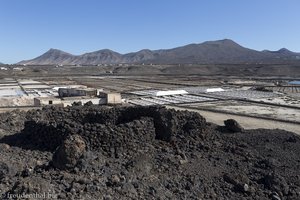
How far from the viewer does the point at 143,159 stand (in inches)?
456

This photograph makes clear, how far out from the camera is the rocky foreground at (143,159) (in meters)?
9.57

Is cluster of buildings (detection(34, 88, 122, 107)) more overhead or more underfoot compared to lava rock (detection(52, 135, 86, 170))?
more underfoot

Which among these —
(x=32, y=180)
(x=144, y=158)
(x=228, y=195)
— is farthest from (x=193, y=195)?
(x=32, y=180)

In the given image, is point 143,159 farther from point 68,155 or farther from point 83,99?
point 83,99

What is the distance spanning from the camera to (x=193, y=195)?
33.0 feet

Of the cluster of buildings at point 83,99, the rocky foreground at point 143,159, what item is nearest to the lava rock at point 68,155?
the rocky foreground at point 143,159

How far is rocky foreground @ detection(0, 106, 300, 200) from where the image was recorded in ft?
31.4

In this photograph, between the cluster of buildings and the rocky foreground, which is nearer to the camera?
the rocky foreground

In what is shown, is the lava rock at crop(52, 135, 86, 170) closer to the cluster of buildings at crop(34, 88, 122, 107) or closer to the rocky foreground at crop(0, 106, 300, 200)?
the rocky foreground at crop(0, 106, 300, 200)

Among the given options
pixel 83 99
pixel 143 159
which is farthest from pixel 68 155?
pixel 83 99

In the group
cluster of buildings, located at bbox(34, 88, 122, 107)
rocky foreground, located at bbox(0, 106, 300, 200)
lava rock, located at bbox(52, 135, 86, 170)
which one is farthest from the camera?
cluster of buildings, located at bbox(34, 88, 122, 107)

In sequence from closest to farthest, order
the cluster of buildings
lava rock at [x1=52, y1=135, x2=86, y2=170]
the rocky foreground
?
the rocky foreground → lava rock at [x1=52, y1=135, x2=86, y2=170] → the cluster of buildings

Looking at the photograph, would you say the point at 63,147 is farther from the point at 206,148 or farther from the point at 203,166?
the point at 206,148

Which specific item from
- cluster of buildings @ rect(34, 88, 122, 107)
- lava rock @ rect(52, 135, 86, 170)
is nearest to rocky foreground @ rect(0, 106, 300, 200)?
lava rock @ rect(52, 135, 86, 170)
